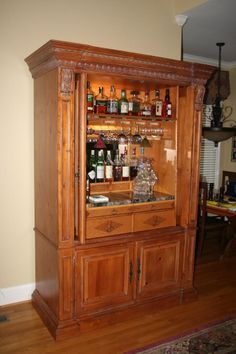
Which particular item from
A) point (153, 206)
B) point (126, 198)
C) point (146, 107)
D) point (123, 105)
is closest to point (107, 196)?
point (126, 198)

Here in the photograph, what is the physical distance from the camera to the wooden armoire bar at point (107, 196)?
A: 251 cm

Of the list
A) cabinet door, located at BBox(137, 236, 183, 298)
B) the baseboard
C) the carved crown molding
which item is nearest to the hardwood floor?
the baseboard

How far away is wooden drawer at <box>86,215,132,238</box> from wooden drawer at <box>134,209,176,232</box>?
0.28 ft

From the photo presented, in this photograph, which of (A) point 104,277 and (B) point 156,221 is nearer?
(A) point 104,277

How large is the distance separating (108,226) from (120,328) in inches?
33.6

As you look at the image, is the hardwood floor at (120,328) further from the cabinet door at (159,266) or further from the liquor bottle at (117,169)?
the liquor bottle at (117,169)

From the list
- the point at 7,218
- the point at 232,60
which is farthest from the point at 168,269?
the point at 232,60

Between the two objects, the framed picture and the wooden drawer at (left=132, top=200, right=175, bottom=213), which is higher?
the framed picture

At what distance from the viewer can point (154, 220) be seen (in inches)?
118

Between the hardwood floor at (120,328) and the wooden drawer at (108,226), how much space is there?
79cm

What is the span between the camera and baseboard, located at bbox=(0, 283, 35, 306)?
3.06 meters

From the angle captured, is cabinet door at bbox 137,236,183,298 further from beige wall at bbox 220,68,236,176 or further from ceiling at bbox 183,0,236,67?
beige wall at bbox 220,68,236,176

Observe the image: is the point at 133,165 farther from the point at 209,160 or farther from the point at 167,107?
the point at 209,160

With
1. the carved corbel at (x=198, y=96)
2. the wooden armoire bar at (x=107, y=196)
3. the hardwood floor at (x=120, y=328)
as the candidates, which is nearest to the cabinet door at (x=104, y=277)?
the wooden armoire bar at (x=107, y=196)
